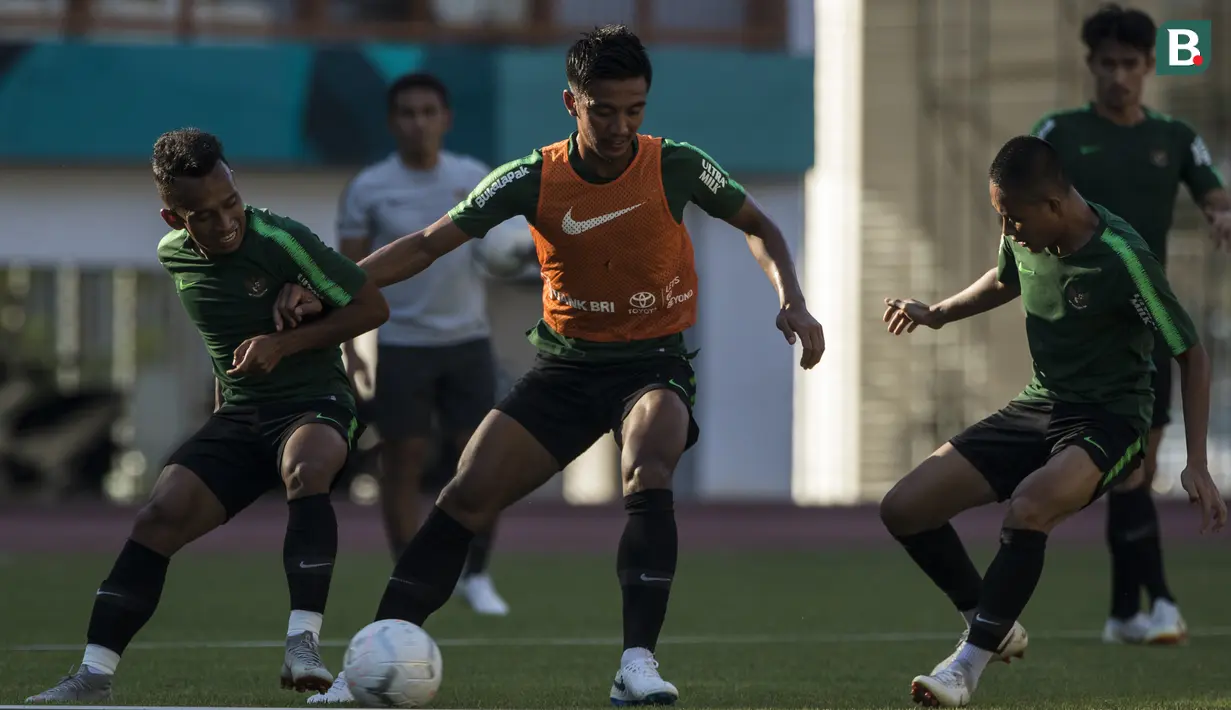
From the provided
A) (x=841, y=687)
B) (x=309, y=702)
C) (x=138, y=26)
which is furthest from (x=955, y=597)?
(x=138, y=26)

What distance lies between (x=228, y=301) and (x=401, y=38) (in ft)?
42.9

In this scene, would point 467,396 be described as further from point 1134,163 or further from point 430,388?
point 1134,163

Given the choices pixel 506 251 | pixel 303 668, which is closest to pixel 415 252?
pixel 303 668

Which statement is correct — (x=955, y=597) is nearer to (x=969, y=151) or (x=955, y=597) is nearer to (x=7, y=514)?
(x=7, y=514)

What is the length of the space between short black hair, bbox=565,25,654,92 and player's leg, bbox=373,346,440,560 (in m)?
3.38

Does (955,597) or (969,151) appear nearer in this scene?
(955,597)

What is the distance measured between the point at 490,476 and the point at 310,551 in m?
0.58

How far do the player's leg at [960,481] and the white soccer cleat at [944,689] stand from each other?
52 cm

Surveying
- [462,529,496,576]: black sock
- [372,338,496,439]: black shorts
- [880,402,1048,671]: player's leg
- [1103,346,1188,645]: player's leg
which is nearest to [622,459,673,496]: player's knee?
[880,402,1048,671]: player's leg

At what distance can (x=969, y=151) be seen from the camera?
Answer: 67.1 feet

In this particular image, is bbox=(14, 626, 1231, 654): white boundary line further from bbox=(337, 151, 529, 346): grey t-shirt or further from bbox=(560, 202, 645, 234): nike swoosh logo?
bbox=(560, 202, 645, 234): nike swoosh logo

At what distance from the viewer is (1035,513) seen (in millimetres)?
5695

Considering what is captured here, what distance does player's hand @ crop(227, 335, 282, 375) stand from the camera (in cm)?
571

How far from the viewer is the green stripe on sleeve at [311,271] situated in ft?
19.4
